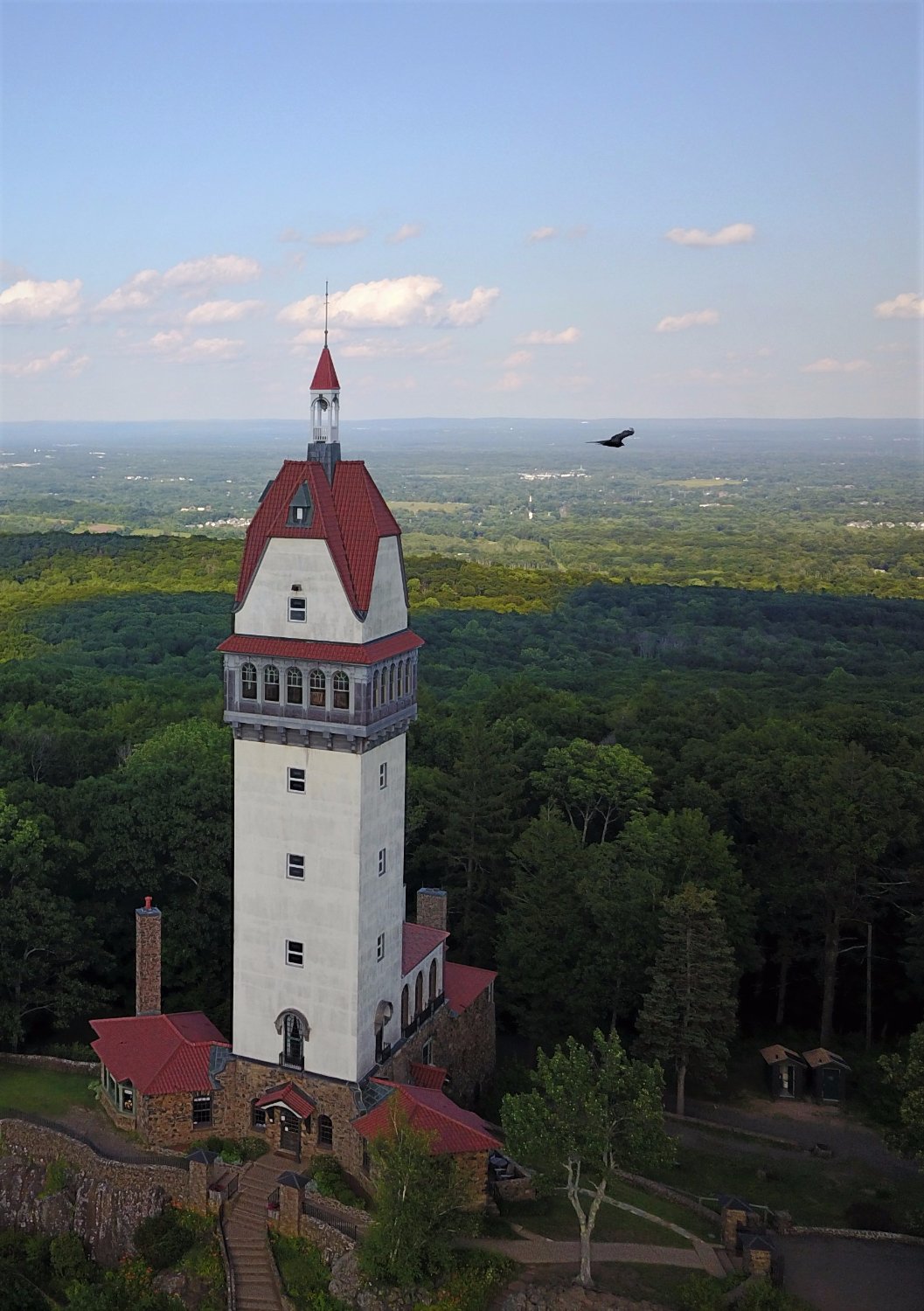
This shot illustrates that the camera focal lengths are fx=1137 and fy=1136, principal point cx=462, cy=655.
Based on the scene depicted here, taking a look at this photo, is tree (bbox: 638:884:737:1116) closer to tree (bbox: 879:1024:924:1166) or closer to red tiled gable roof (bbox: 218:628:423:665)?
tree (bbox: 879:1024:924:1166)

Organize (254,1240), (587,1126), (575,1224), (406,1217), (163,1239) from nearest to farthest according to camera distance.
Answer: (406,1217) < (587,1126) < (254,1240) < (163,1239) < (575,1224)

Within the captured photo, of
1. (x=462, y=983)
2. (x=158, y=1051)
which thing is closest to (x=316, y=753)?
(x=158, y=1051)

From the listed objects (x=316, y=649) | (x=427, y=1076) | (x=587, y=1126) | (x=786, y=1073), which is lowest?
(x=786, y=1073)

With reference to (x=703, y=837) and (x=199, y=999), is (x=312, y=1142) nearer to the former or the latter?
(x=199, y=999)

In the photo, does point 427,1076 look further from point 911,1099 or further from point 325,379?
point 325,379

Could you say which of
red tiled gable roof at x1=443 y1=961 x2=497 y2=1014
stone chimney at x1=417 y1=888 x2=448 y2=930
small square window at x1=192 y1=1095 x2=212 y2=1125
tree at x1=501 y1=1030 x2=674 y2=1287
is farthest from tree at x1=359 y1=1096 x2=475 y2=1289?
stone chimney at x1=417 y1=888 x2=448 y2=930

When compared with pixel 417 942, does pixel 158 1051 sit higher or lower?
lower

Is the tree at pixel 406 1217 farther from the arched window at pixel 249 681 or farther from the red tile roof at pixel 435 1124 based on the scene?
the arched window at pixel 249 681

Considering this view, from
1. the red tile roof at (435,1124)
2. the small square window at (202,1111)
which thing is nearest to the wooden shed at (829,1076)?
the red tile roof at (435,1124)

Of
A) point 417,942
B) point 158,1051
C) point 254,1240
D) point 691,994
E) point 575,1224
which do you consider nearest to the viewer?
point 254,1240
